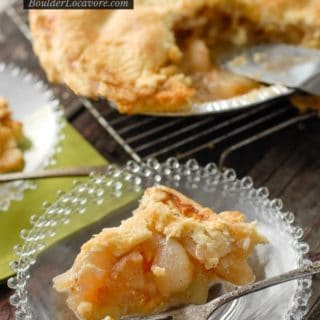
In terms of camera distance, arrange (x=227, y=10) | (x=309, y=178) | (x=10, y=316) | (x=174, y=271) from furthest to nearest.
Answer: (x=227, y=10) → (x=309, y=178) → (x=10, y=316) → (x=174, y=271)

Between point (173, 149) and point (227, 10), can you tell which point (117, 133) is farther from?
point (227, 10)

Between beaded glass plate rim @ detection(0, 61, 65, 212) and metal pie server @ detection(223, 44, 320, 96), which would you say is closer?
beaded glass plate rim @ detection(0, 61, 65, 212)

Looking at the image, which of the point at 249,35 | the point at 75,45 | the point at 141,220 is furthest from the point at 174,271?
the point at 249,35

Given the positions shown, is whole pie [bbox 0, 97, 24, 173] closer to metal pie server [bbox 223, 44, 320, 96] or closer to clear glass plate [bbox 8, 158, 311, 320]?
clear glass plate [bbox 8, 158, 311, 320]

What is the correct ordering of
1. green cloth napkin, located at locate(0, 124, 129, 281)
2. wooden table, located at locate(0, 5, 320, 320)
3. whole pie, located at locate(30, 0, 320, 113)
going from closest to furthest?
green cloth napkin, located at locate(0, 124, 129, 281) < wooden table, located at locate(0, 5, 320, 320) < whole pie, located at locate(30, 0, 320, 113)

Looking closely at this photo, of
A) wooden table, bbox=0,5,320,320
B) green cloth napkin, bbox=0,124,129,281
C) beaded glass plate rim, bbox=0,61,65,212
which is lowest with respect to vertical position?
wooden table, bbox=0,5,320,320

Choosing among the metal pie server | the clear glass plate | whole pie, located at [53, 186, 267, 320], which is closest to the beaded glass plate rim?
the clear glass plate

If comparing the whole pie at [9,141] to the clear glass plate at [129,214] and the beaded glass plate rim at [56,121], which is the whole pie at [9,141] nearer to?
the beaded glass plate rim at [56,121]
